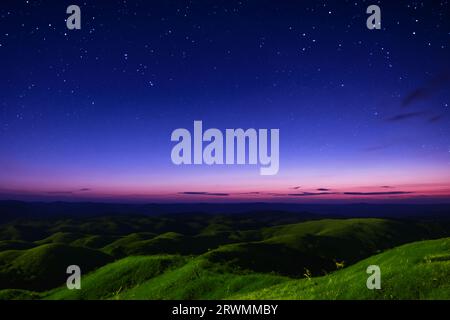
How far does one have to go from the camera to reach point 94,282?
52.6 metres

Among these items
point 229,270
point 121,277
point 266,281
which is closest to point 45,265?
point 121,277

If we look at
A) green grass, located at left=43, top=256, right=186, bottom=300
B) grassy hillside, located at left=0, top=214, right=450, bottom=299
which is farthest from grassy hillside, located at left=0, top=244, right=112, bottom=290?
green grass, located at left=43, top=256, right=186, bottom=300

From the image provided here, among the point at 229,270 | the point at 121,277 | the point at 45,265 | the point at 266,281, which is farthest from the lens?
the point at 45,265

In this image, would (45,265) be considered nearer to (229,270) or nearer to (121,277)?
(121,277)

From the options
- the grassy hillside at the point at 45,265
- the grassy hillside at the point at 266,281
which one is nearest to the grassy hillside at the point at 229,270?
the grassy hillside at the point at 266,281

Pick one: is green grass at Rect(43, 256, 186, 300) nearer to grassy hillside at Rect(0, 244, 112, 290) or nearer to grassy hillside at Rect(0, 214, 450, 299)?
grassy hillside at Rect(0, 214, 450, 299)

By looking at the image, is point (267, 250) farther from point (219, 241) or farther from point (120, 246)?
point (219, 241)

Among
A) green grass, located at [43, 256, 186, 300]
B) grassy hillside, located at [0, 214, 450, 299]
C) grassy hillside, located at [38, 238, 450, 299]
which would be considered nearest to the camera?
grassy hillside, located at [38, 238, 450, 299]

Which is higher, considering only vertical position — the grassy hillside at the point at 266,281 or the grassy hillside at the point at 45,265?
the grassy hillside at the point at 266,281

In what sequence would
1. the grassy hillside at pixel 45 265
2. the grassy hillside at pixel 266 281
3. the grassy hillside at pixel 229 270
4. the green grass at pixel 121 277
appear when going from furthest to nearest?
the grassy hillside at pixel 45 265
the green grass at pixel 121 277
the grassy hillside at pixel 229 270
the grassy hillside at pixel 266 281

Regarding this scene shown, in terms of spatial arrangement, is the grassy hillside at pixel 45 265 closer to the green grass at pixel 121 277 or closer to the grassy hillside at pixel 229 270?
the grassy hillside at pixel 229 270

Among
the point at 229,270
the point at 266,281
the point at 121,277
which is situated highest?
the point at 266,281

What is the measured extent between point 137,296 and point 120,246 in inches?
3957
